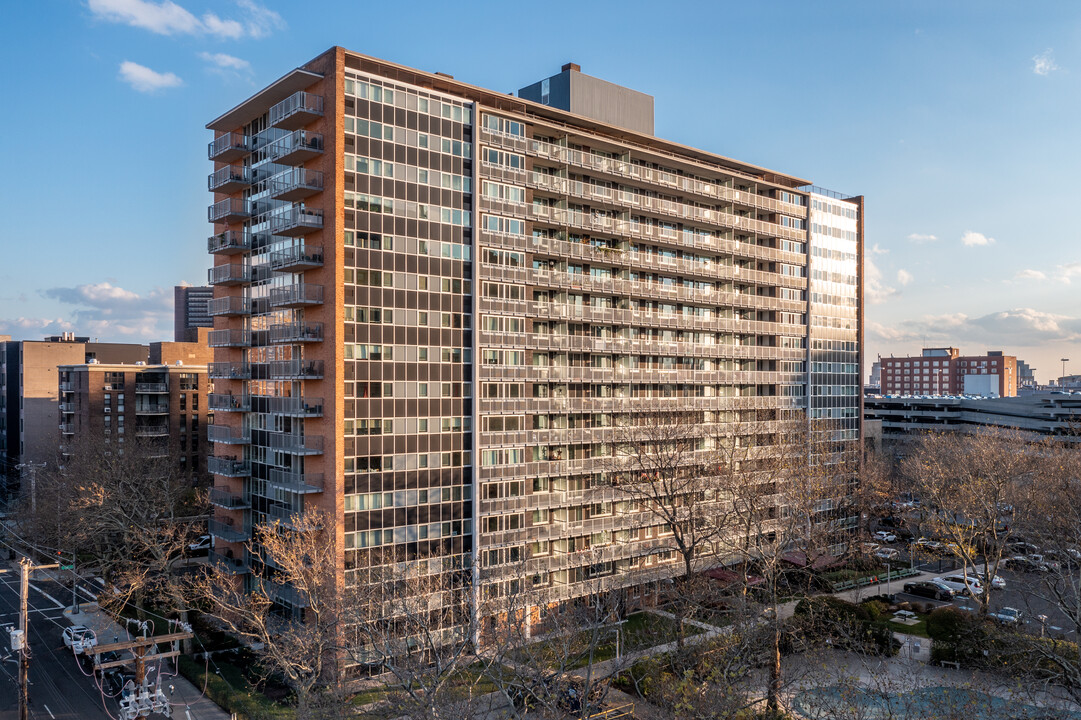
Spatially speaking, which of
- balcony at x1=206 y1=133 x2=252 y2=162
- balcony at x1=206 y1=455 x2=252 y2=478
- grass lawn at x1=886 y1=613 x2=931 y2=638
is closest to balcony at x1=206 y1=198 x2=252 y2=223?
balcony at x1=206 y1=133 x2=252 y2=162

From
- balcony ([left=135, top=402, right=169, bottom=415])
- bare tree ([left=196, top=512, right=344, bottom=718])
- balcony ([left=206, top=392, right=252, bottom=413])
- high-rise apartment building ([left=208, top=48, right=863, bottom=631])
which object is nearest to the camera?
bare tree ([left=196, top=512, right=344, bottom=718])

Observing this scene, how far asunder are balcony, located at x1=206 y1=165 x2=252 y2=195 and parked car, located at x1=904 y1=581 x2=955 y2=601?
226 feet

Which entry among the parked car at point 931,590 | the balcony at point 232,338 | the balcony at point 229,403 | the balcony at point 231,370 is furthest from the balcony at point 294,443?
the parked car at point 931,590

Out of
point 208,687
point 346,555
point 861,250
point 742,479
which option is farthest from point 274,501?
point 861,250

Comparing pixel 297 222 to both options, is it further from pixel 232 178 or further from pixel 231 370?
pixel 231 370

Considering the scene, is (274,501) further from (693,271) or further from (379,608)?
(693,271)

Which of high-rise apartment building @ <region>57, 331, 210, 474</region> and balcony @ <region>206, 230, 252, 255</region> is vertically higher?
balcony @ <region>206, 230, 252, 255</region>

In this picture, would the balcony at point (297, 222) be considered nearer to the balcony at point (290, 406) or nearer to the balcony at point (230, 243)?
the balcony at point (230, 243)

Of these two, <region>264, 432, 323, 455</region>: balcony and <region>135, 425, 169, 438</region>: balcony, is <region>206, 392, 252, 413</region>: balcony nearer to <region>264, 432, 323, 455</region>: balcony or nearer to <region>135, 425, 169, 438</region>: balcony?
<region>264, 432, 323, 455</region>: balcony

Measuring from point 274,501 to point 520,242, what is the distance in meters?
26.0

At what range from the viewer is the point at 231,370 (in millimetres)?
54312

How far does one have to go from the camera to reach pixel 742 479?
5172 centimetres

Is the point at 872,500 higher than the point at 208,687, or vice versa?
the point at 872,500

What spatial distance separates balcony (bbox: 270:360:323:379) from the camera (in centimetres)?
4631
